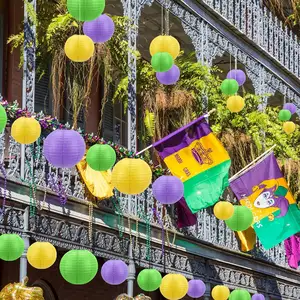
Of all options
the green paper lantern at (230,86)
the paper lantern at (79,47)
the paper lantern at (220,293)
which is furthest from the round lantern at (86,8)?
the paper lantern at (220,293)

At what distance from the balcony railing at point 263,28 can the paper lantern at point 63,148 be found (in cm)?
721

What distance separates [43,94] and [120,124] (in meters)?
2.78

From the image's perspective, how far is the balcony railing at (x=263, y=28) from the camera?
62.0 ft

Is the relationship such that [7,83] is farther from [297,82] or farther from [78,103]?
[297,82]

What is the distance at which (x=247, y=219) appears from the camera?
14484 millimetres

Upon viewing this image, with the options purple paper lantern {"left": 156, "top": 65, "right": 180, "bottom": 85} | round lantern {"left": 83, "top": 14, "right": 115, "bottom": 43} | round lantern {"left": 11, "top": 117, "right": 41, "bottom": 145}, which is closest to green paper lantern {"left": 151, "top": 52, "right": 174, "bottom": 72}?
purple paper lantern {"left": 156, "top": 65, "right": 180, "bottom": 85}

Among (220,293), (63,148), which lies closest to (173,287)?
(220,293)

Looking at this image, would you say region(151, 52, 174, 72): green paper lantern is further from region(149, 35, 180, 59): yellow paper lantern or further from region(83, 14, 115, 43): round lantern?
region(83, 14, 115, 43): round lantern

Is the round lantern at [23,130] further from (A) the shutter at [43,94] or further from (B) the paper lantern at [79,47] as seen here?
(A) the shutter at [43,94]

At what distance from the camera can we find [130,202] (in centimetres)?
1423

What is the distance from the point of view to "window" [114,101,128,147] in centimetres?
1773

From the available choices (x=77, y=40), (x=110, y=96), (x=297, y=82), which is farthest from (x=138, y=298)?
(x=297, y=82)

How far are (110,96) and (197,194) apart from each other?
10.9ft

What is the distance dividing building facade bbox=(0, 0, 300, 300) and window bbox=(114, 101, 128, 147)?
0.05 ft
